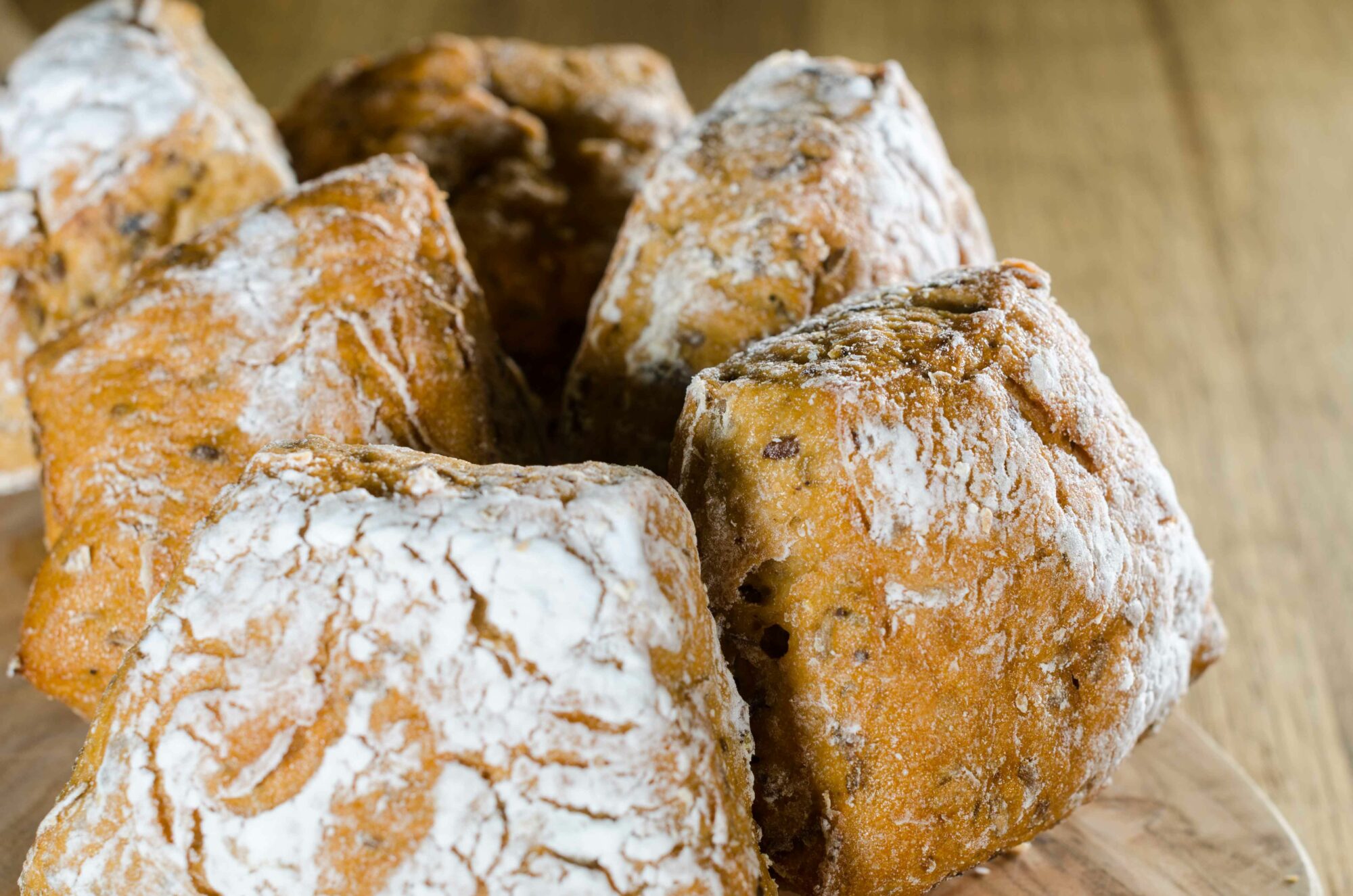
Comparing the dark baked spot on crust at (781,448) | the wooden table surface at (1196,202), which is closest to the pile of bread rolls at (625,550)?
the dark baked spot on crust at (781,448)

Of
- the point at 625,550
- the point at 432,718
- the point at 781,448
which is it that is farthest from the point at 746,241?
the point at 432,718

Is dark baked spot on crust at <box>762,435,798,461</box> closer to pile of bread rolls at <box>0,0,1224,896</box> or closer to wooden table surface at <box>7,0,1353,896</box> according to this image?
pile of bread rolls at <box>0,0,1224,896</box>

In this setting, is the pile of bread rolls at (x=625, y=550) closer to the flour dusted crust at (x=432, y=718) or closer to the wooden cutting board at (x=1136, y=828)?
the flour dusted crust at (x=432, y=718)

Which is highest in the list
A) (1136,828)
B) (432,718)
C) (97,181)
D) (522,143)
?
(522,143)

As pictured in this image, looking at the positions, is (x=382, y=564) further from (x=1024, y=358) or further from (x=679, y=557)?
(x=1024, y=358)

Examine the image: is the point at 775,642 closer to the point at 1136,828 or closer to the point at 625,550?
the point at 625,550

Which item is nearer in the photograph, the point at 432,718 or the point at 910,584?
the point at 432,718

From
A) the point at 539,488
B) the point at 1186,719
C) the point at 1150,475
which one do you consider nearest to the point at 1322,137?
the point at 1186,719

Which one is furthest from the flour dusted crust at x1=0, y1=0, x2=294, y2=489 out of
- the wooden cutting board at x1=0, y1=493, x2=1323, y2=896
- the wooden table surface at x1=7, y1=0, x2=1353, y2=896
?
the wooden table surface at x1=7, y1=0, x2=1353, y2=896
